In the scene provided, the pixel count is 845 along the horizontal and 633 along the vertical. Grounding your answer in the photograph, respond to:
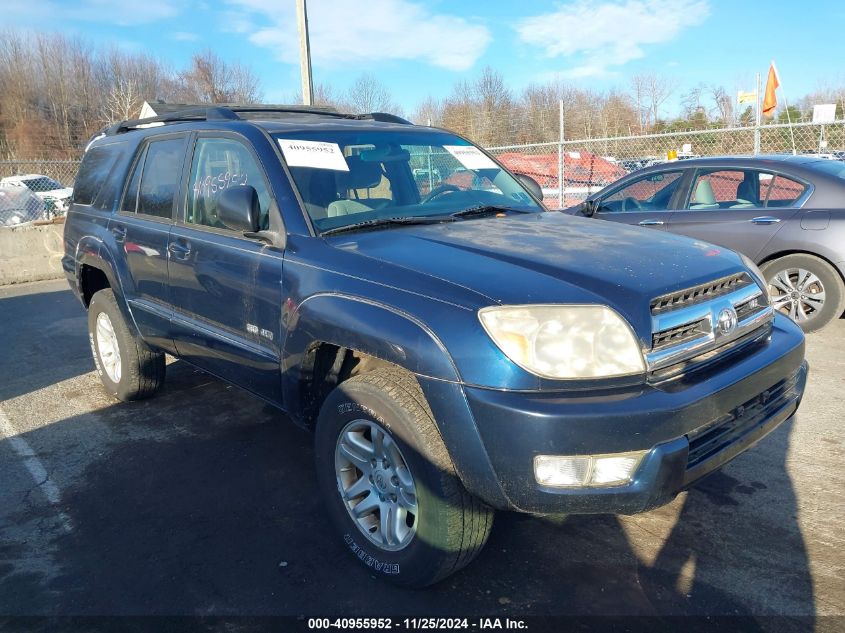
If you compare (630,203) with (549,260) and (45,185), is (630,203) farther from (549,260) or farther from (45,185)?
(45,185)

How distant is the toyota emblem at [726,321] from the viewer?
8.35 ft

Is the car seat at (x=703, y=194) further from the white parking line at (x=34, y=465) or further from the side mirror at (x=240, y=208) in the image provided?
→ the white parking line at (x=34, y=465)

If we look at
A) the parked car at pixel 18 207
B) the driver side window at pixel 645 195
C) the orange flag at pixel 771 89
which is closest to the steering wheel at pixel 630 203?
the driver side window at pixel 645 195

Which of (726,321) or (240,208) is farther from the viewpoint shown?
(240,208)

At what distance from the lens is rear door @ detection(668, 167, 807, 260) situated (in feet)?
19.3

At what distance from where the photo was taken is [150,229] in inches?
157

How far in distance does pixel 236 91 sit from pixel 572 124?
2219cm

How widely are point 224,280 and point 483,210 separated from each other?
1.41m

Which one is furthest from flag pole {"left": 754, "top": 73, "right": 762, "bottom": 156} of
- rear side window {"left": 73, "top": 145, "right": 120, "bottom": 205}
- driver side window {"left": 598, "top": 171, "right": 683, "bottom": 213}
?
rear side window {"left": 73, "top": 145, "right": 120, "bottom": 205}

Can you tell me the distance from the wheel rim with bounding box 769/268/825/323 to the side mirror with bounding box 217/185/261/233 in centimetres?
490

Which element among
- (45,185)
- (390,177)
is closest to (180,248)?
(390,177)

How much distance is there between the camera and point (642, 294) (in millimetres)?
2316

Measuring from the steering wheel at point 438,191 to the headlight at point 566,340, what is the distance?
143cm

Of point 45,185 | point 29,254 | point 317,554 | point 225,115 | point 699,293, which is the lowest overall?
point 317,554
